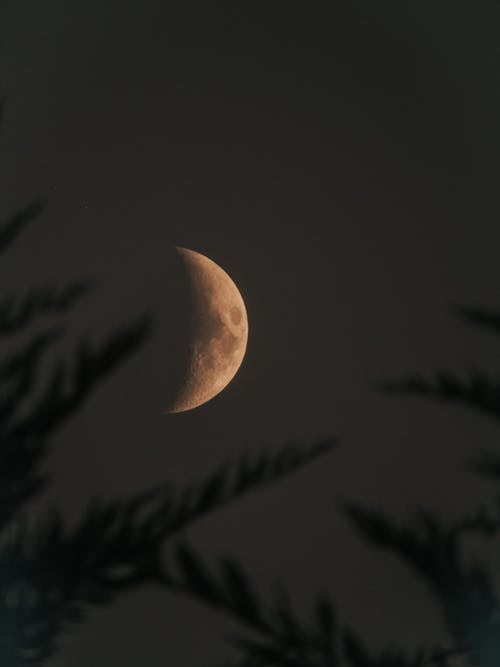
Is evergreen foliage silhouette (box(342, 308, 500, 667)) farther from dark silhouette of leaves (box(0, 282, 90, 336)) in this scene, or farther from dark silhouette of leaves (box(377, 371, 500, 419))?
dark silhouette of leaves (box(0, 282, 90, 336))

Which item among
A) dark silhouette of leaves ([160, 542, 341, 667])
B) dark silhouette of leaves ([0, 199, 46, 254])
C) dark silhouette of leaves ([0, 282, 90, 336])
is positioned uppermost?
dark silhouette of leaves ([0, 199, 46, 254])

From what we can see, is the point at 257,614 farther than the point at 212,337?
No

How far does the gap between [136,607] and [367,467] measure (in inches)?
47.4

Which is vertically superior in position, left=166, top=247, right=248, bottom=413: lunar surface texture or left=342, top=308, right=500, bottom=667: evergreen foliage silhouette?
left=166, top=247, right=248, bottom=413: lunar surface texture

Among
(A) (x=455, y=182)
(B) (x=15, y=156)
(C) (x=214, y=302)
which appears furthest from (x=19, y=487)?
(A) (x=455, y=182)

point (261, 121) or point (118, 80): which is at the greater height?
point (118, 80)

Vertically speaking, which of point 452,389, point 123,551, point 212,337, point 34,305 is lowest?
point 123,551

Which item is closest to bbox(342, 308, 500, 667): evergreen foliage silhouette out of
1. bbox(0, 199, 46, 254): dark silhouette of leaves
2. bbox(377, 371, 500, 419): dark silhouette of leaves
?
bbox(377, 371, 500, 419): dark silhouette of leaves

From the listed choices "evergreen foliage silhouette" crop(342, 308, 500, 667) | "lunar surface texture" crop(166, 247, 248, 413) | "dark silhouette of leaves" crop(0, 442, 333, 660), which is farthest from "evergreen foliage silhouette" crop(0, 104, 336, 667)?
"evergreen foliage silhouette" crop(342, 308, 500, 667)

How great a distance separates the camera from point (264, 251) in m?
3.36

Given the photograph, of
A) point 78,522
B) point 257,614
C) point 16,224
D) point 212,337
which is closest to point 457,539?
point 257,614

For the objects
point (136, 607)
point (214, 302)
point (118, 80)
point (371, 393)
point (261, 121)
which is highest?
point (118, 80)

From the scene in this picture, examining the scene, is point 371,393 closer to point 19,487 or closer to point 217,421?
point 217,421

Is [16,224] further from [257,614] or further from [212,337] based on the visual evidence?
[257,614]
